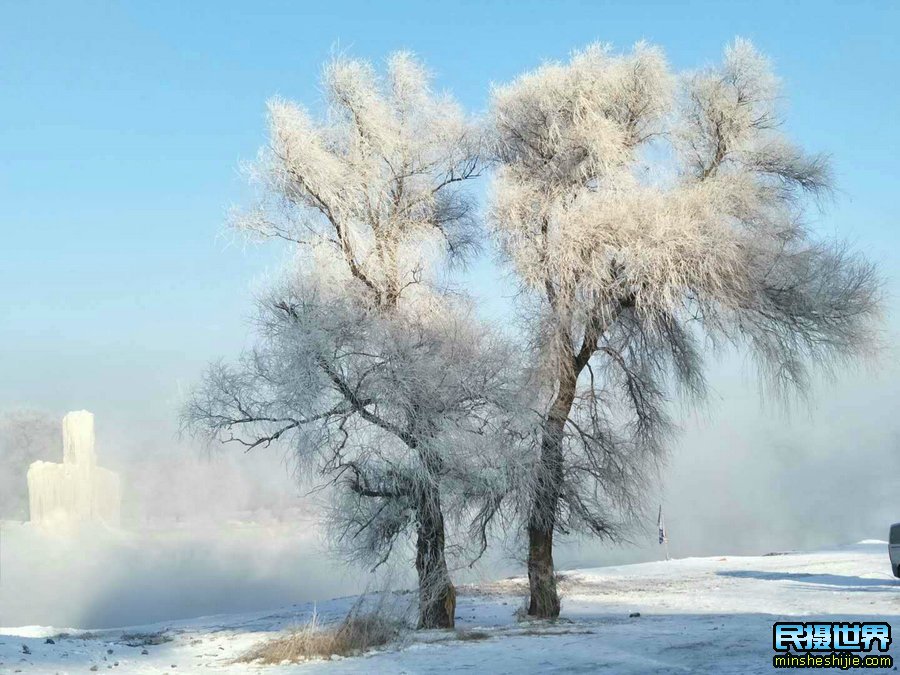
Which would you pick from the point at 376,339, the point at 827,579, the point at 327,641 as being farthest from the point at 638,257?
the point at 827,579

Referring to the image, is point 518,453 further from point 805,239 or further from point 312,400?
point 805,239

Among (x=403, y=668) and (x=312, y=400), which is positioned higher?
(x=312, y=400)

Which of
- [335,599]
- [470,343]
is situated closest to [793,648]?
[470,343]

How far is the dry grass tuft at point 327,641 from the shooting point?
37.8ft

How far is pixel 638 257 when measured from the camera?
1460 cm

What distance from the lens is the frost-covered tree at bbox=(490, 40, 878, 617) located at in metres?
15.0

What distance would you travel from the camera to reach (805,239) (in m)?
16.3

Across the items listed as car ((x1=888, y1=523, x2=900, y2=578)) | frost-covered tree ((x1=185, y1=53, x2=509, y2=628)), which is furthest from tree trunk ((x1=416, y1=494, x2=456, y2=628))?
car ((x1=888, y1=523, x2=900, y2=578))

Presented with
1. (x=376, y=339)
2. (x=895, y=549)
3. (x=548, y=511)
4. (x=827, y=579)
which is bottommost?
(x=827, y=579)

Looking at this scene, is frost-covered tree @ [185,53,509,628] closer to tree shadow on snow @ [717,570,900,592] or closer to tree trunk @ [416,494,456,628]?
tree trunk @ [416,494,456,628]

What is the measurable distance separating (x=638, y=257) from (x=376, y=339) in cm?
423

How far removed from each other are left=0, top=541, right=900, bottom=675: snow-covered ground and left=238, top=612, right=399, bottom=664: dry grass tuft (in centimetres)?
31

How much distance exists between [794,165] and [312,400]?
939cm

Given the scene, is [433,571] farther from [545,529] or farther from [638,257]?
[638,257]
